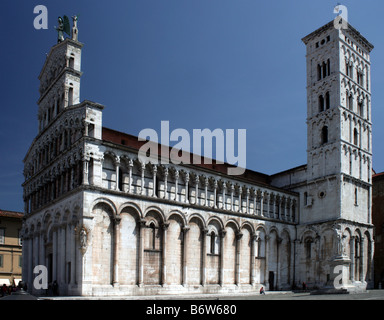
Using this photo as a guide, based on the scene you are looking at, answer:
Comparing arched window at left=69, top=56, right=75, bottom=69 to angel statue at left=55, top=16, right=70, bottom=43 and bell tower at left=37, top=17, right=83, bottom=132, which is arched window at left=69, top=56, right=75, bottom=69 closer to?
bell tower at left=37, top=17, right=83, bottom=132

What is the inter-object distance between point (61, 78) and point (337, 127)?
23845mm

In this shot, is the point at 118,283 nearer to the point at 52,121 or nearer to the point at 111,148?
the point at 111,148

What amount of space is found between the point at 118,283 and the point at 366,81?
3197cm

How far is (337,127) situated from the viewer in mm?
40156

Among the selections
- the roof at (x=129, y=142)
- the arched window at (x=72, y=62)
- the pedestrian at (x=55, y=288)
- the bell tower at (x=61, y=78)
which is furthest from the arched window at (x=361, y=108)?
the pedestrian at (x=55, y=288)

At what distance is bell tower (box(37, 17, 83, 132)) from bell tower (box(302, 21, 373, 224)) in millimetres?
22214

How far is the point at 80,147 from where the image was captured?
2766 cm

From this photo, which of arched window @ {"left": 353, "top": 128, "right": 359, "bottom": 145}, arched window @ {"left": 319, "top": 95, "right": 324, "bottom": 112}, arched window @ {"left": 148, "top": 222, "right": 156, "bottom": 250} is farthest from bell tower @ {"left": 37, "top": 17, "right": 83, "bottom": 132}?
arched window @ {"left": 353, "top": 128, "right": 359, "bottom": 145}

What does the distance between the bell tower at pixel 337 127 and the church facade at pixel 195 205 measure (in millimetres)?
100

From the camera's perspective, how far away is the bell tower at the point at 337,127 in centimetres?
3962

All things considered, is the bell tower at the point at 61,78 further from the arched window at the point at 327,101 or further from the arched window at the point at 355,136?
the arched window at the point at 355,136

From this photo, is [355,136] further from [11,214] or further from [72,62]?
[11,214]
